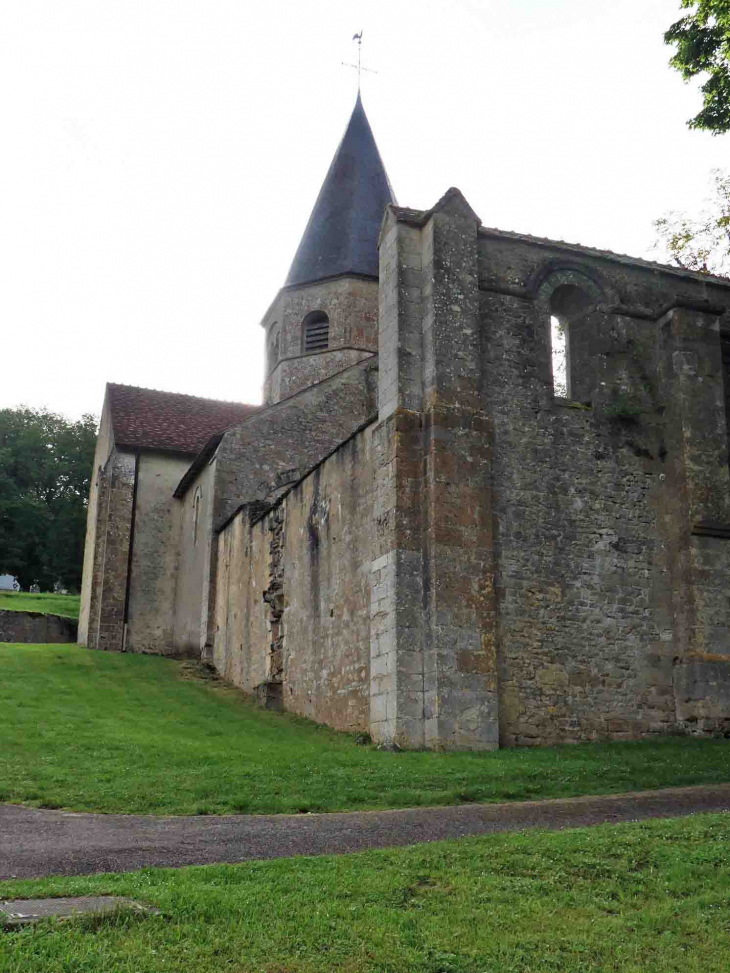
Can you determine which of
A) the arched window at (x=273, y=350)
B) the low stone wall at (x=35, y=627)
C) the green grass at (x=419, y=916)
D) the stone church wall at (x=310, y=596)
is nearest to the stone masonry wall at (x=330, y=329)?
the arched window at (x=273, y=350)

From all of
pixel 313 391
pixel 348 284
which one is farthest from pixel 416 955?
pixel 348 284

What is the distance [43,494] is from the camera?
49562 millimetres

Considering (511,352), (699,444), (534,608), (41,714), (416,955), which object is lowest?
(416,955)

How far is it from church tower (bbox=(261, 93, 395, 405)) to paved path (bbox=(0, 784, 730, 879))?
20449 millimetres

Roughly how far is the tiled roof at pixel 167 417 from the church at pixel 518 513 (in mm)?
10808

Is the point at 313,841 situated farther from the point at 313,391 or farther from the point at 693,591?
the point at 313,391

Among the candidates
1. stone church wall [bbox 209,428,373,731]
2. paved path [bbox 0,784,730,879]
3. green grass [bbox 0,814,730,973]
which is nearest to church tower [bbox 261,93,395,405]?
stone church wall [bbox 209,428,373,731]

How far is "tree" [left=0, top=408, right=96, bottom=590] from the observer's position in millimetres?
46375

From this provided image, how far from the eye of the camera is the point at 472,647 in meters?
14.0

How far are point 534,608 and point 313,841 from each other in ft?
24.0

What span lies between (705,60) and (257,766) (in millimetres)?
10738

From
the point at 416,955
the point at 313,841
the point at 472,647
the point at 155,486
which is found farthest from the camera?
the point at 155,486

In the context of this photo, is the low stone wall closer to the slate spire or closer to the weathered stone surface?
the slate spire

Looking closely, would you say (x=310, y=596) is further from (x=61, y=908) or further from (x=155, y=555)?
(x=61, y=908)
